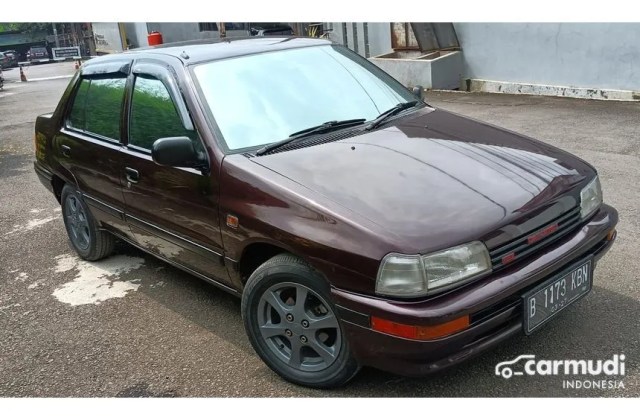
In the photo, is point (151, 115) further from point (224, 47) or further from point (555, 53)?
point (555, 53)

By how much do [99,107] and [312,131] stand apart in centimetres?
181

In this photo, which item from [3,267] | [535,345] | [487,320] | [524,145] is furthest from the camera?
[3,267]

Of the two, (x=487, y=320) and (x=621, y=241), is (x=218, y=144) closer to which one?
(x=487, y=320)

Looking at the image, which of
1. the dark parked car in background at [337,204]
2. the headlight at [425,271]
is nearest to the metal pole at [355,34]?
the dark parked car in background at [337,204]

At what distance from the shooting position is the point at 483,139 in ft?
11.2

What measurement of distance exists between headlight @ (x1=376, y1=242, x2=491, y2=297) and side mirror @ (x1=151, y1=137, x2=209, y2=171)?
124 cm

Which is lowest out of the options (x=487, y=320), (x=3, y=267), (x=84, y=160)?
(x=3, y=267)

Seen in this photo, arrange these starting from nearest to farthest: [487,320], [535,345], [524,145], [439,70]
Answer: [487,320], [535,345], [524,145], [439,70]

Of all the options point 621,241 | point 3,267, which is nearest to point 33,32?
point 3,267

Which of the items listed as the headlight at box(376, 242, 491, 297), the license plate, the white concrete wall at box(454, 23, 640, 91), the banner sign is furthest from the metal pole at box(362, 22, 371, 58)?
the banner sign

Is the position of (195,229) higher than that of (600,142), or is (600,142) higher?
(195,229)

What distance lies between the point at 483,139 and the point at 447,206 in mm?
858

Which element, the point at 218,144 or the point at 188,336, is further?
the point at 188,336

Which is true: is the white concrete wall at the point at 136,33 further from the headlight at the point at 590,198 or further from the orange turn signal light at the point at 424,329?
the orange turn signal light at the point at 424,329
